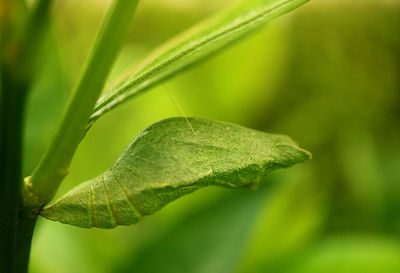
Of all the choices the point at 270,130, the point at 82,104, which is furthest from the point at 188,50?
the point at 270,130

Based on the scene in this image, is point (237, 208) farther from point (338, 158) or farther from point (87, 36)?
point (87, 36)

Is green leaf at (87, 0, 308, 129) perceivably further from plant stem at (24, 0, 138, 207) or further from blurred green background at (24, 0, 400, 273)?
blurred green background at (24, 0, 400, 273)

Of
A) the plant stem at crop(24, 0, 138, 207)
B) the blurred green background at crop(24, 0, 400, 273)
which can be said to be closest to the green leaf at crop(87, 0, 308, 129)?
the plant stem at crop(24, 0, 138, 207)

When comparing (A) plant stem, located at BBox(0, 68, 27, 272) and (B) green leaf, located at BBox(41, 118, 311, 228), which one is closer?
(A) plant stem, located at BBox(0, 68, 27, 272)

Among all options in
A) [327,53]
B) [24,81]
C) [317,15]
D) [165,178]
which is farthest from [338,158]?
[24,81]

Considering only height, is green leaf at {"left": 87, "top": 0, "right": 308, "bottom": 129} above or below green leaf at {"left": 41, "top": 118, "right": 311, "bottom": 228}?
above

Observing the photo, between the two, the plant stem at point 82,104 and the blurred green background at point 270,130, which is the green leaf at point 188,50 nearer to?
the plant stem at point 82,104

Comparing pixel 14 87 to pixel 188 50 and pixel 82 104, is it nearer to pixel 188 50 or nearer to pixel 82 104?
pixel 82 104
